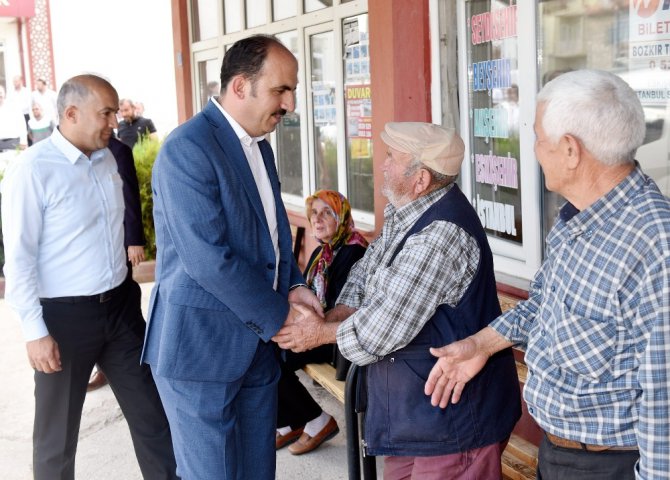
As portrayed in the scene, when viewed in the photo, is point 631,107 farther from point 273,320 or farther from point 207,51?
point 207,51

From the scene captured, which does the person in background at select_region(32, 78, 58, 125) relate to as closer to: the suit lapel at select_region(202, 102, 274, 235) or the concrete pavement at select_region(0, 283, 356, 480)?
the concrete pavement at select_region(0, 283, 356, 480)

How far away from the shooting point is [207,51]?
314 inches

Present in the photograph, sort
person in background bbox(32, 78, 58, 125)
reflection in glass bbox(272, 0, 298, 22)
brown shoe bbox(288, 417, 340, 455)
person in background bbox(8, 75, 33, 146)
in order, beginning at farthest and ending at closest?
person in background bbox(8, 75, 33, 146) < person in background bbox(32, 78, 58, 125) < reflection in glass bbox(272, 0, 298, 22) < brown shoe bbox(288, 417, 340, 455)

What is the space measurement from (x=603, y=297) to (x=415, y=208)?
791 millimetres

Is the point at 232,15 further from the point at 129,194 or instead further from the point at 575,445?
the point at 575,445

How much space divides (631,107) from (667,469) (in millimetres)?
750

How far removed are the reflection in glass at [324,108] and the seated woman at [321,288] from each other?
1.58 metres

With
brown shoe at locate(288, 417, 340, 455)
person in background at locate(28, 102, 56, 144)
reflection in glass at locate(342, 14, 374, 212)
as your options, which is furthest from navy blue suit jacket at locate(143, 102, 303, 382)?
person in background at locate(28, 102, 56, 144)

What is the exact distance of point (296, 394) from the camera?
4.09 metres

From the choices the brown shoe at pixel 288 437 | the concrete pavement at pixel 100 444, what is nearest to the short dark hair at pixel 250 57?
the concrete pavement at pixel 100 444

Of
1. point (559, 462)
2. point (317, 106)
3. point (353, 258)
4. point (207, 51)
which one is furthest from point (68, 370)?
point (207, 51)

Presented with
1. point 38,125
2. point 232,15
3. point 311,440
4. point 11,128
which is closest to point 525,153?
point 311,440

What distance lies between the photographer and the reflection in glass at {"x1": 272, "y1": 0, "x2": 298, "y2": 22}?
6.22 meters

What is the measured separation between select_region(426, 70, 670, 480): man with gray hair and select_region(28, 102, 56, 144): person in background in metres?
14.8
